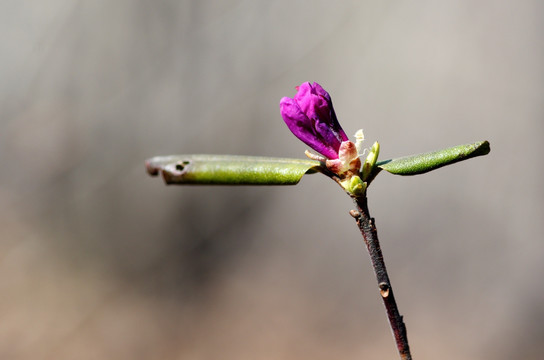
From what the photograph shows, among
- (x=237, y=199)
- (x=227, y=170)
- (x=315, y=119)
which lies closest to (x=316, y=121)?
(x=315, y=119)

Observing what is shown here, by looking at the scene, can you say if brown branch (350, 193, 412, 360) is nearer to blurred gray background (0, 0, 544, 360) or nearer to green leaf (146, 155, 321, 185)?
green leaf (146, 155, 321, 185)

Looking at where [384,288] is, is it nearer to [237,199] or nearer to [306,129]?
[306,129]

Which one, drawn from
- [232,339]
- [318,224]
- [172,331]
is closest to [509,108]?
[318,224]

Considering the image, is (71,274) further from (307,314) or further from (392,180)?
(392,180)

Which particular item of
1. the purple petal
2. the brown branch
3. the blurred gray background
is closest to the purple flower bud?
the purple petal

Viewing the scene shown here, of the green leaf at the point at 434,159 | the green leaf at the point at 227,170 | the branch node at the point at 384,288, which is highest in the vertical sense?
the green leaf at the point at 227,170

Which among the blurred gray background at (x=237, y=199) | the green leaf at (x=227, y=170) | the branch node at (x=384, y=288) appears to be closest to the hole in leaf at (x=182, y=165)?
the green leaf at (x=227, y=170)

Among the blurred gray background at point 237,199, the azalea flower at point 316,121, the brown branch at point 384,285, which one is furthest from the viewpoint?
the blurred gray background at point 237,199

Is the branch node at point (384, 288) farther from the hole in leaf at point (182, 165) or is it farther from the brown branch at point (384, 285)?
the hole in leaf at point (182, 165)
